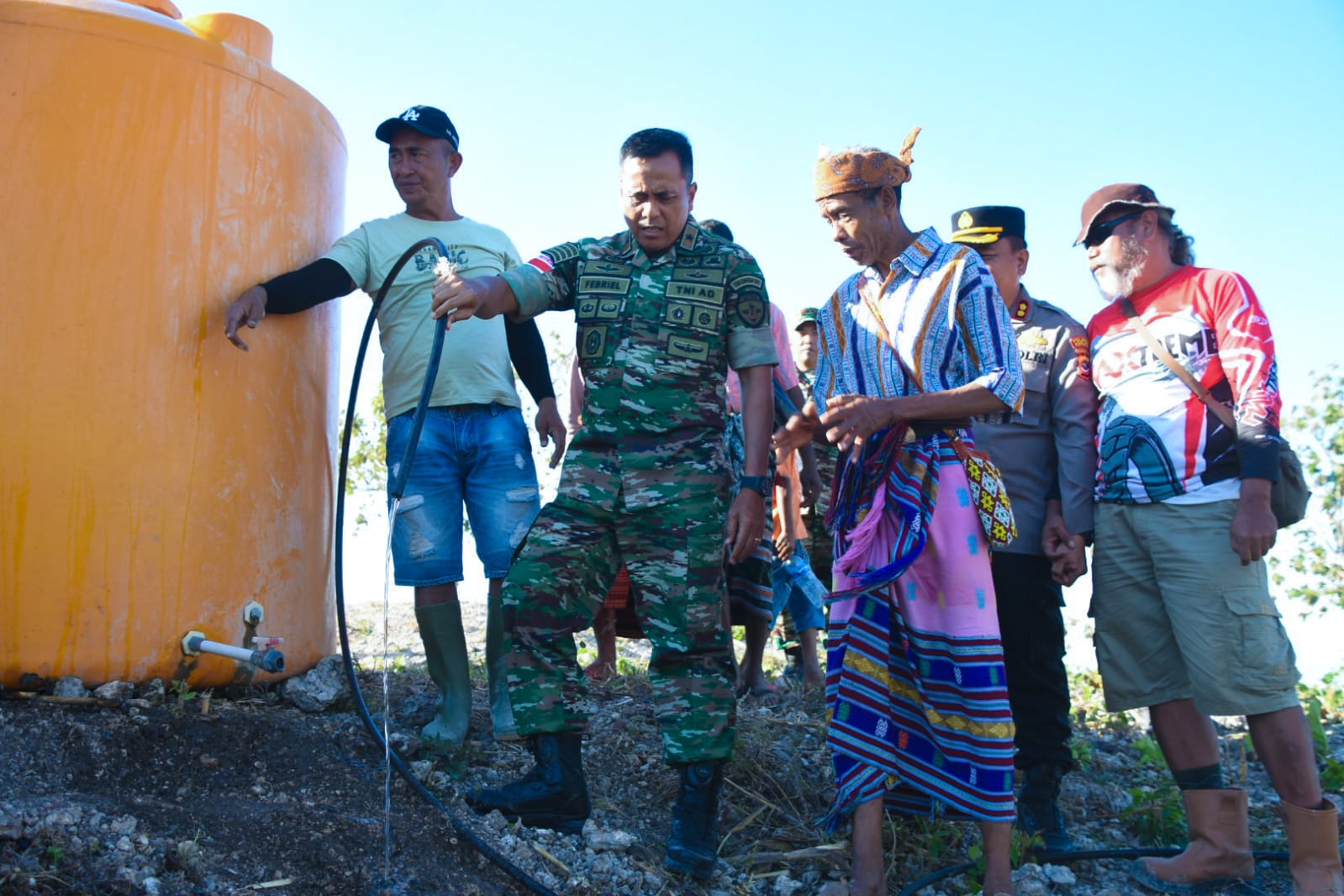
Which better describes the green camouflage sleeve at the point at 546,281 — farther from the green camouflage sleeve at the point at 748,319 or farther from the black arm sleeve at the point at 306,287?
the black arm sleeve at the point at 306,287

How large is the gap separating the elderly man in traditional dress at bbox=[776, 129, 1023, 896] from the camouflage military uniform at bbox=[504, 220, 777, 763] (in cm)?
36

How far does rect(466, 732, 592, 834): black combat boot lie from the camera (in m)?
3.35

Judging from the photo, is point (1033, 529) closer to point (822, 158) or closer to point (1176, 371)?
point (1176, 371)

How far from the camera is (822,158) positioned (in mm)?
3338

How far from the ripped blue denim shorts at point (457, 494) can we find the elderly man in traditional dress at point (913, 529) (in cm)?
118

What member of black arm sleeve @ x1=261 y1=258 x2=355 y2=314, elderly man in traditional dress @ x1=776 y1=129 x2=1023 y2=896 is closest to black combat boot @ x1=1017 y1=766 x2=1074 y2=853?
elderly man in traditional dress @ x1=776 y1=129 x2=1023 y2=896

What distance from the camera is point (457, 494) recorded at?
13.1ft

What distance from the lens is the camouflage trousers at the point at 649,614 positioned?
3330 millimetres

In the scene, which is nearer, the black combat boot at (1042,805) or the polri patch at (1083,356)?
the black combat boot at (1042,805)

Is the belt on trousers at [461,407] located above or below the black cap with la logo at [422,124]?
below

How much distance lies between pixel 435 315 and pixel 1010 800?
6.82 feet

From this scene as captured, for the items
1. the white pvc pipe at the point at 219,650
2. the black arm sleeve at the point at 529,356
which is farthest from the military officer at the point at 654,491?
the white pvc pipe at the point at 219,650

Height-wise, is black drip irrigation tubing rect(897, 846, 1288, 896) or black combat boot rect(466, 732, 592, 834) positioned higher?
black combat boot rect(466, 732, 592, 834)

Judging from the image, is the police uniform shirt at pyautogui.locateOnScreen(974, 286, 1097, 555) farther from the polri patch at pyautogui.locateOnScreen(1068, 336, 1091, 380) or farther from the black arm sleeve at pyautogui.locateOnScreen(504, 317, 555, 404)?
the black arm sleeve at pyautogui.locateOnScreen(504, 317, 555, 404)
